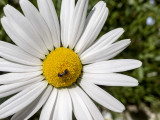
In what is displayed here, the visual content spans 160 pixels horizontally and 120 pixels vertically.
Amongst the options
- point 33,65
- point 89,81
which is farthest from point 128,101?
point 33,65

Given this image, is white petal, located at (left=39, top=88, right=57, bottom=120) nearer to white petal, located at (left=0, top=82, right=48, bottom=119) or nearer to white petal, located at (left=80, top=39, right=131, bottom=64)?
white petal, located at (left=0, top=82, right=48, bottom=119)

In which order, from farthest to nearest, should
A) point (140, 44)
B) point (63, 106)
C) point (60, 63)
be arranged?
1. point (140, 44)
2. point (63, 106)
3. point (60, 63)

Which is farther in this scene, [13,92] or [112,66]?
[112,66]

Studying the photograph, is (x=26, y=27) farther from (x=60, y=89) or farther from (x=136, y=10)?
(x=136, y=10)

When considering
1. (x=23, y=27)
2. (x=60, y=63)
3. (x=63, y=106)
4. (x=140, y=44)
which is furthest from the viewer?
(x=140, y=44)

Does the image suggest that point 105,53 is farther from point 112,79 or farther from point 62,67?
point 62,67

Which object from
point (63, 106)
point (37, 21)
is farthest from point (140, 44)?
point (37, 21)
